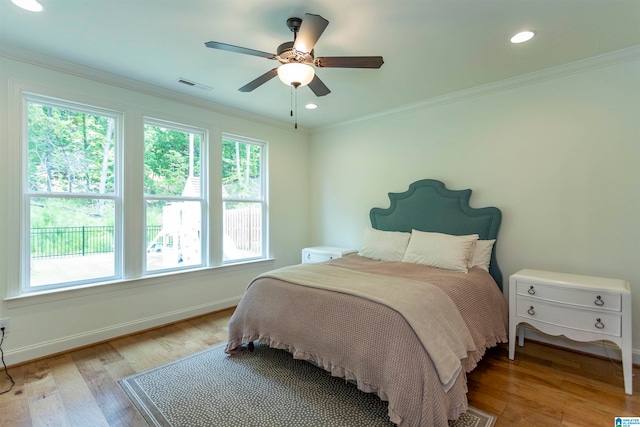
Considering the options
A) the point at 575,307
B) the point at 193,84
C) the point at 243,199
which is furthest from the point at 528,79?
the point at 243,199

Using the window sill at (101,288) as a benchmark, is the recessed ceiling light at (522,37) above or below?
above

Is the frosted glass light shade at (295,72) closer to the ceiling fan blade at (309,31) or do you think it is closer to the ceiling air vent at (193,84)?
the ceiling fan blade at (309,31)

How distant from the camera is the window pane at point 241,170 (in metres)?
4.08

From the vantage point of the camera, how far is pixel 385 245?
11.6ft

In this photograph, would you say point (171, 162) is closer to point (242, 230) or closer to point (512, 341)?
point (242, 230)

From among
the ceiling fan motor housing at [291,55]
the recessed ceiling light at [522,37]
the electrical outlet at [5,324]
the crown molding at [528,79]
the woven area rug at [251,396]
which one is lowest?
the woven area rug at [251,396]

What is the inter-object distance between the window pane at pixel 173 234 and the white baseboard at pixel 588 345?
12.4ft

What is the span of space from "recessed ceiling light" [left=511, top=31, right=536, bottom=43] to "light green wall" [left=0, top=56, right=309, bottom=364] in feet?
10.1

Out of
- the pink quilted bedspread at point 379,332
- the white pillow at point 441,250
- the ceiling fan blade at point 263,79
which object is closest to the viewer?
the pink quilted bedspread at point 379,332

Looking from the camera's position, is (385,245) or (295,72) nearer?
(295,72)

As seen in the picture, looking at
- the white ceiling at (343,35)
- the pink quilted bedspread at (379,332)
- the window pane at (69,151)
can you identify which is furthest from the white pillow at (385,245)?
the window pane at (69,151)

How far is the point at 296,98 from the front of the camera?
3586 millimetres

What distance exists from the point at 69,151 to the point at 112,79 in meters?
0.82

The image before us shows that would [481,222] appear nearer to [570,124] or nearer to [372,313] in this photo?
[570,124]
